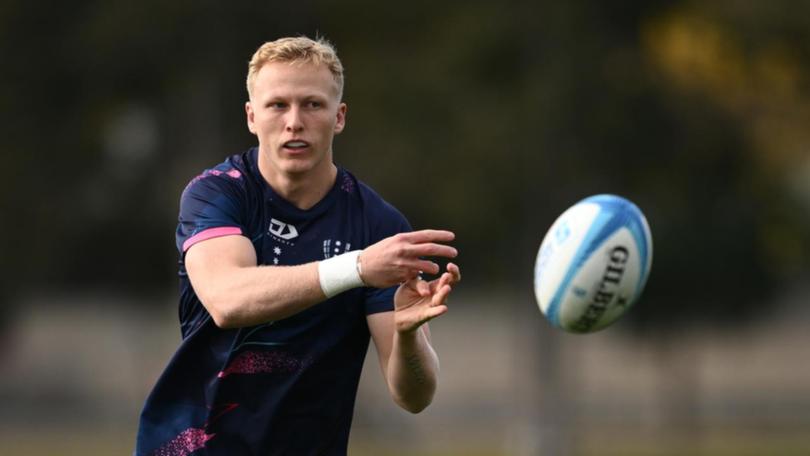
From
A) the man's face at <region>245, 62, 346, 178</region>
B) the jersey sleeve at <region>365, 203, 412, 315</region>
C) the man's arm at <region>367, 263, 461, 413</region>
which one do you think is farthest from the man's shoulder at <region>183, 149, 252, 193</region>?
the man's arm at <region>367, 263, 461, 413</region>

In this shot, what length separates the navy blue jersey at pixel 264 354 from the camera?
6.22 meters

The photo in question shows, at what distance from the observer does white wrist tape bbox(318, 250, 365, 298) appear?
18.4ft

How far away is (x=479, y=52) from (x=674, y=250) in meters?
5.58

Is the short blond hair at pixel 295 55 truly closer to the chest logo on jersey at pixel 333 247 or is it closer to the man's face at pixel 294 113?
the man's face at pixel 294 113

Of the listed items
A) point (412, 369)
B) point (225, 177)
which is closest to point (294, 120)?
point (225, 177)

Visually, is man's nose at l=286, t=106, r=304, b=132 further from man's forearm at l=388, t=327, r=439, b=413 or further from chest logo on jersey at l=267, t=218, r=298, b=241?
man's forearm at l=388, t=327, r=439, b=413

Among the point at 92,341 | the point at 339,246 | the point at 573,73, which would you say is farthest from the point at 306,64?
the point at 92,341

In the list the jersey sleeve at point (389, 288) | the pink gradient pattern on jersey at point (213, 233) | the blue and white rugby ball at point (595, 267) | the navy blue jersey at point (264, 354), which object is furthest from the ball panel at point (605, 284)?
the pink gradient pattern on jersey at point (213, 233)

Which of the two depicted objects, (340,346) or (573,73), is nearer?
(340,346)

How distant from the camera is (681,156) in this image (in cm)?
2548

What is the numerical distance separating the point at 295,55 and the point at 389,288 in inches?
40.7

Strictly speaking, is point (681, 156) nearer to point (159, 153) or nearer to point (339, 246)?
point (159, 153)

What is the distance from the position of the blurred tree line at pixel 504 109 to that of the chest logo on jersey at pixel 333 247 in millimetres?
18345

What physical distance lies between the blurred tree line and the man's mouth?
18.5 meters
